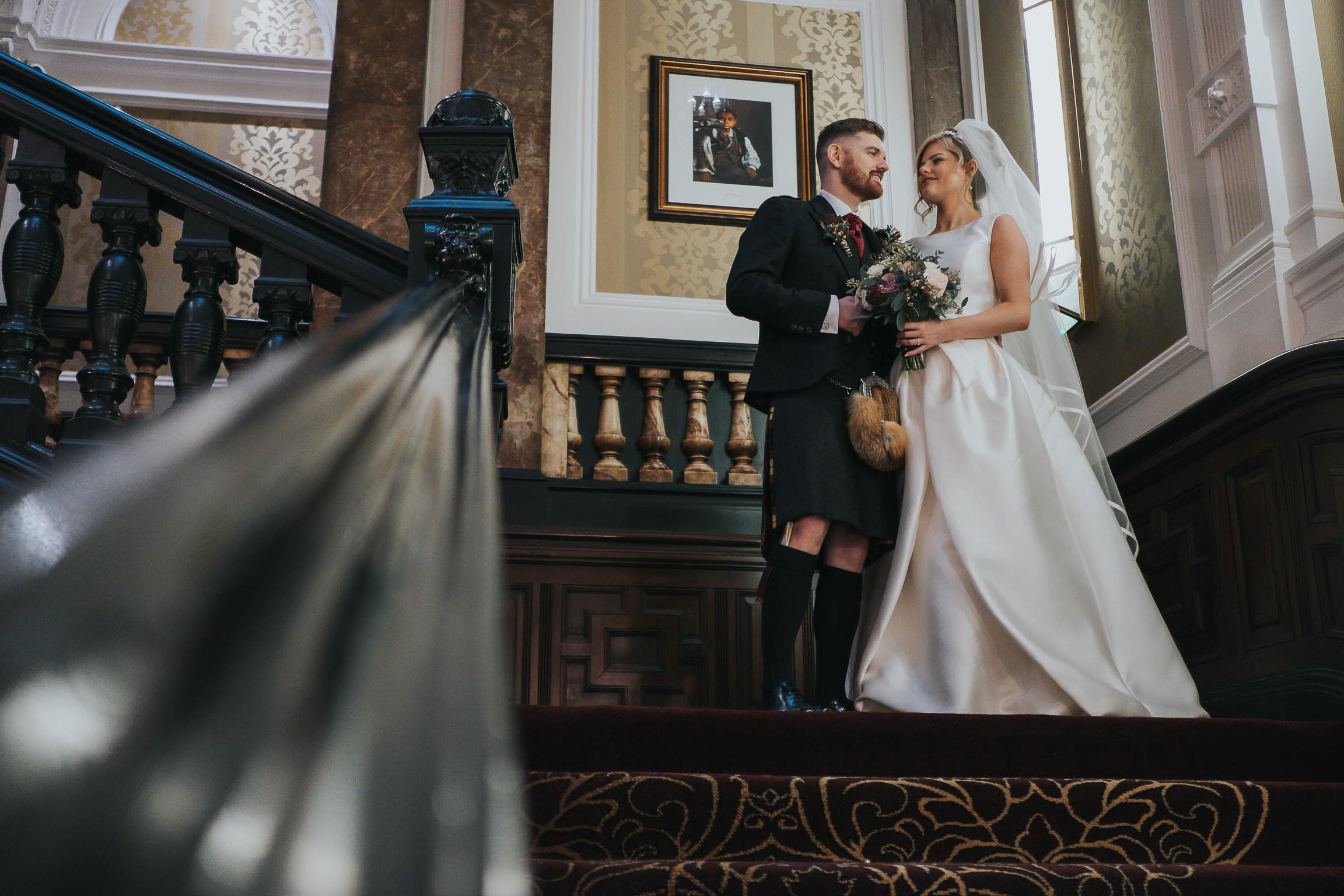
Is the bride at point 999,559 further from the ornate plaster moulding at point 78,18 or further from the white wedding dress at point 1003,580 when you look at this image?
the ornate plaster moulding at point 78,18

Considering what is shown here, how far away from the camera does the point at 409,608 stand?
0.61 meters

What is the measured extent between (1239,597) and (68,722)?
10.7ft

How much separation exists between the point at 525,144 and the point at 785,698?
254 cm

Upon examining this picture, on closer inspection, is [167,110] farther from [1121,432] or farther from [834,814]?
[834,814]

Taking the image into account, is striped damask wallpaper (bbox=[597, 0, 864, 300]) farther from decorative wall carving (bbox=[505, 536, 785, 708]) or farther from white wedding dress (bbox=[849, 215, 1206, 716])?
white wedding dress (bbox=[849, 215, 1206, 716])

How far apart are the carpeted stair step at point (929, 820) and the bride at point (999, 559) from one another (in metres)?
0.74

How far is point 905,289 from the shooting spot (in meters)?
2.93

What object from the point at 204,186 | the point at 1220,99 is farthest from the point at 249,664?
the point at 1220,99

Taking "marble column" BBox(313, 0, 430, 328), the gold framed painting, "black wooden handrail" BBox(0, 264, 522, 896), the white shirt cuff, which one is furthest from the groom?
"black wooden handrail" BBox(0, 264, 522, 896)

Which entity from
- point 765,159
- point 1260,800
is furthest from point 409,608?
point 765,159

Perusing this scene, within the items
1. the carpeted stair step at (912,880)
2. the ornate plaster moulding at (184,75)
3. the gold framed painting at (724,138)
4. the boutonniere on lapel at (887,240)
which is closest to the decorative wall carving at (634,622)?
the boutonniere on lapel at (887,240)

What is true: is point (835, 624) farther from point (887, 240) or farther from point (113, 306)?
point (113, 306)

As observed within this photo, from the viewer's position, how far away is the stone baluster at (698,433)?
431 cm

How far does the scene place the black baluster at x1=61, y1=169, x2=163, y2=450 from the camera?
2281 mm
